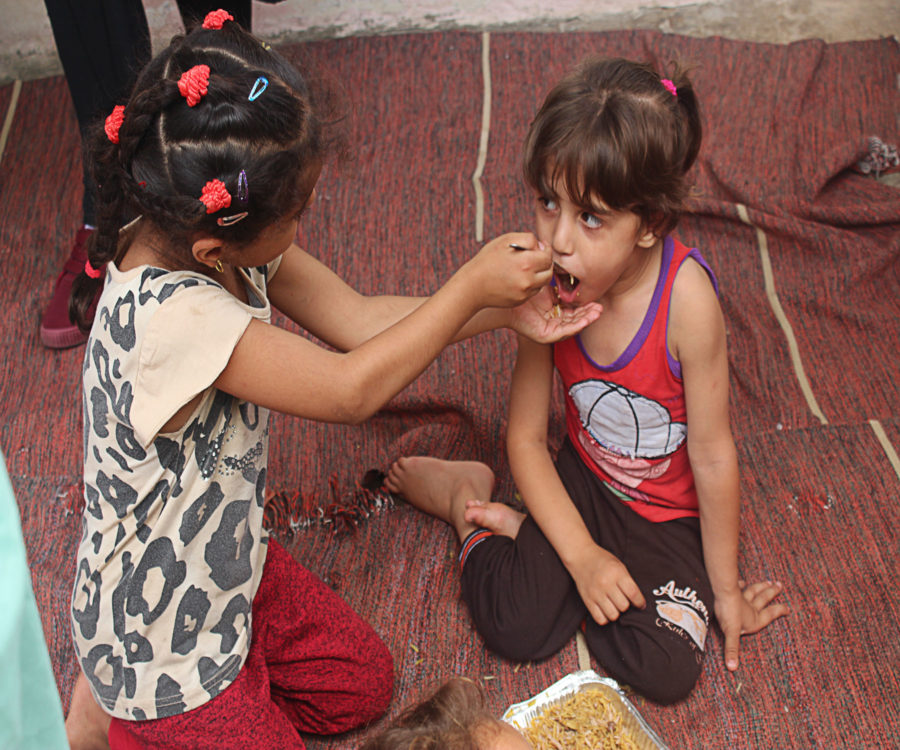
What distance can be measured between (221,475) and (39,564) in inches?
22.6

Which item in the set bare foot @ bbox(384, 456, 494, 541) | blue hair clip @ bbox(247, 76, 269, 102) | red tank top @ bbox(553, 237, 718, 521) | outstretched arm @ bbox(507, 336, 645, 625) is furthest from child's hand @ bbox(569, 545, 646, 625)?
blue hair clip @ bbox(247, 76, 269, 102)

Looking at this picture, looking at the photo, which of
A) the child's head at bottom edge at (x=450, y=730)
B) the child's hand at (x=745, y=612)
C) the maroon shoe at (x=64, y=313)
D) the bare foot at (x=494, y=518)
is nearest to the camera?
the child's head at bottom edge at (x=450, y=730)

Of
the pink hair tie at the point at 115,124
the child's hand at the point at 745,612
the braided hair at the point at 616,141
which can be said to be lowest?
the child's hand at the point at 745,612

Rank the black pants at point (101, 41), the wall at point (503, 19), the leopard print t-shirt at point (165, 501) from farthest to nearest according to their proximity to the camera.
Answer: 1. the wall at point (503, 19)
2. the black pants at point (101, 41)
3. the leopard print t-shirt at point (165, 501)

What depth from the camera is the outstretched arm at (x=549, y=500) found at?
129 cm

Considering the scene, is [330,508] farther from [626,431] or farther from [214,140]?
[214,140]

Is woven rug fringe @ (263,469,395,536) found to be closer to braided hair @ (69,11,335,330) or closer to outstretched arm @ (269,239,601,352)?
outstretched arm @ (269,239,601,352)

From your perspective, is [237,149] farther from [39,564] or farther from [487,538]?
[39,564]

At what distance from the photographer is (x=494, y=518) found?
4.69ft

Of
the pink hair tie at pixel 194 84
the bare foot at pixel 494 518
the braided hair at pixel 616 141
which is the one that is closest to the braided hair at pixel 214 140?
the pink hair tie at pixel 194 84

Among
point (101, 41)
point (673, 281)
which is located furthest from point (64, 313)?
point (673, 281)

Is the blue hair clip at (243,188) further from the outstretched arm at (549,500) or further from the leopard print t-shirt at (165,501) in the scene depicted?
the outstretched arm at (549,500)

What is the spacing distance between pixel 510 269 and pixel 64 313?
1173 mm

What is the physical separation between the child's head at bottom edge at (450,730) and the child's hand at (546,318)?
1.54 ft
